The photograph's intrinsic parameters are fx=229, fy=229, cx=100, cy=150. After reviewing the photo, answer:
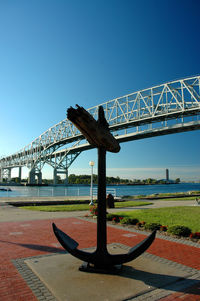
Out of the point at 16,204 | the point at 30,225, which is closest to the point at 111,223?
the point at 30,225

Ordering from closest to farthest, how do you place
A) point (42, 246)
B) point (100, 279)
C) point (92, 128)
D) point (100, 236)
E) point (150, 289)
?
point (150, 289), point (100, 279), point (92, 128), point (100, 236), point (42, 246)

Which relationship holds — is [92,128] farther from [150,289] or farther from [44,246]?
[44,246]

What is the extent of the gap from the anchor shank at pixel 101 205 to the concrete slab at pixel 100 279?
1.60 ft

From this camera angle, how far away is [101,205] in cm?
400

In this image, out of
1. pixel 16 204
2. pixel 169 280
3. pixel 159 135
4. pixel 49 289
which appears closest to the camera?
pixel 49 289

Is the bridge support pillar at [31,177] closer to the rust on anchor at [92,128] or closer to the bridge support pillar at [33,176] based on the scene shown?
the bridge support pillar at [33,176]

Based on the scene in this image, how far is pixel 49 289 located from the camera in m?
3.24

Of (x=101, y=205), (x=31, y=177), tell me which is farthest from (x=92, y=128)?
(x=31, y=177)

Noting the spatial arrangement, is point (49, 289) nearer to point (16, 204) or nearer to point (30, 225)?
point (30, 225)

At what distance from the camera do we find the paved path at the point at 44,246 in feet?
10.4

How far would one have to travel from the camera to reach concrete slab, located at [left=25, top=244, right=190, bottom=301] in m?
3.09

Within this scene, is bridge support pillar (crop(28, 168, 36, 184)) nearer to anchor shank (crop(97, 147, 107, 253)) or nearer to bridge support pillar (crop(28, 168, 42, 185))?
→ bridge support pillar (crop(28, 168, 42, 185))

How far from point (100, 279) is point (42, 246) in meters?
2.33

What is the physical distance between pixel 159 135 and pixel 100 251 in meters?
44.8
